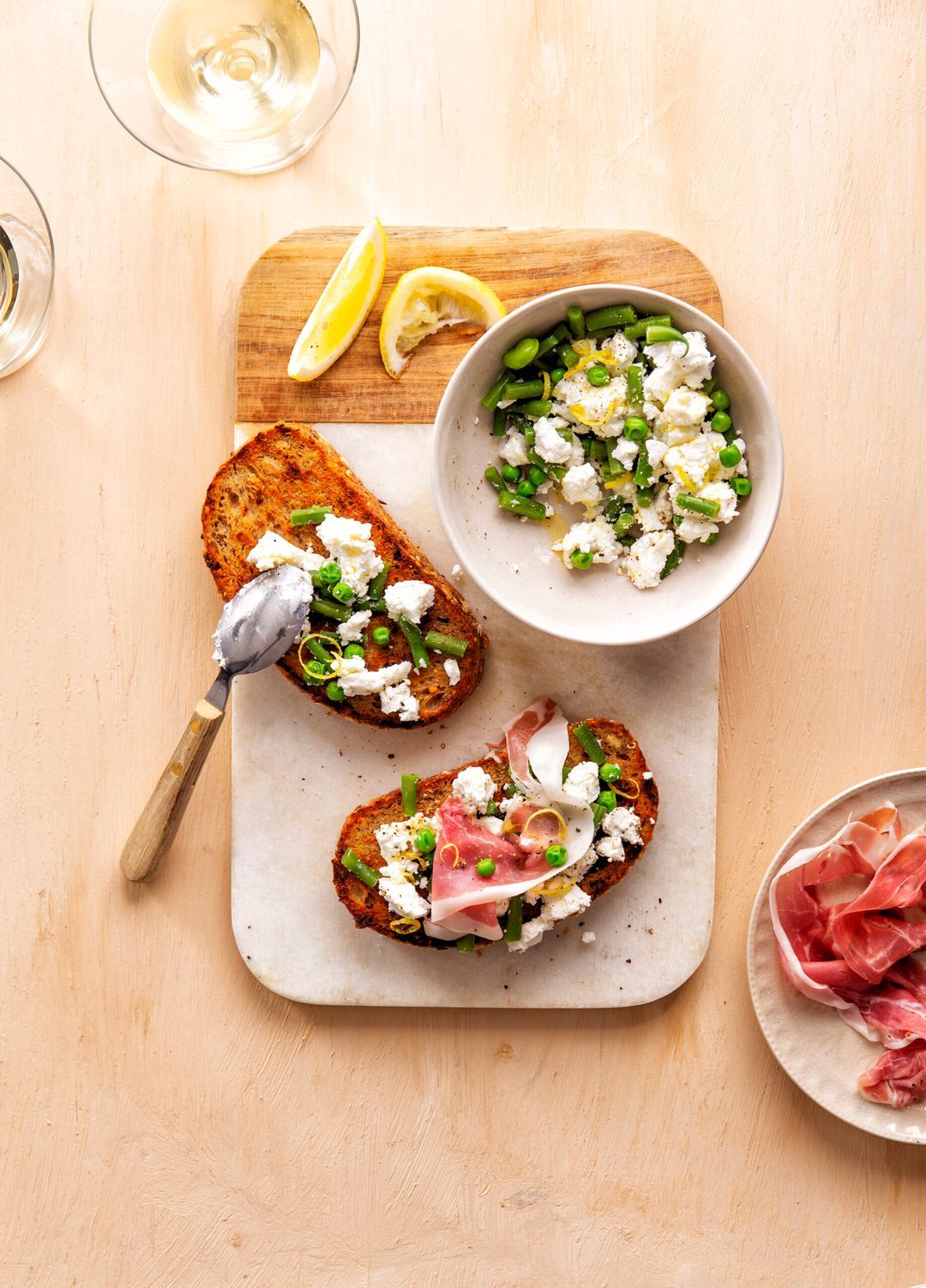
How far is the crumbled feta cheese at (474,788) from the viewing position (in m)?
2.38

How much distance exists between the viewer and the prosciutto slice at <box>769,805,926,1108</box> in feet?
8.23

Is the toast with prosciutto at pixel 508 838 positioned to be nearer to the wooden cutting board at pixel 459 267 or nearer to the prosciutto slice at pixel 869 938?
the prosciutto slice at pixel 869 938

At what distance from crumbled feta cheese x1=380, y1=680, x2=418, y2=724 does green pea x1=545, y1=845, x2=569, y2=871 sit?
452 millimetres

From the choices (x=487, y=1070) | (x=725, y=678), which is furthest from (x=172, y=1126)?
(x=725, y=678)

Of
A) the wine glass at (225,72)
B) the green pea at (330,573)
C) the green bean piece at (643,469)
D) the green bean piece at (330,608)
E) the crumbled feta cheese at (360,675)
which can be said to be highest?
the wine glass at (225,72)

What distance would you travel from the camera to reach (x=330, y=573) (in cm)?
232

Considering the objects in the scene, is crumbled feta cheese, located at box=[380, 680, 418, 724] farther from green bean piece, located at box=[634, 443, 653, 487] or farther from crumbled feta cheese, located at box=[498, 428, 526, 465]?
green bean piece, located at box=[634, 443, 653, 487]

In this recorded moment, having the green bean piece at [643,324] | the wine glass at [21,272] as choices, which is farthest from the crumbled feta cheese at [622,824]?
the wine glass at [21,272]

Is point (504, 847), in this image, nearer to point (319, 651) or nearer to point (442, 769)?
point (442, 769)

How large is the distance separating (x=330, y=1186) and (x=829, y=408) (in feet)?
8.08

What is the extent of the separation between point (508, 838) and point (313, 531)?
889 mm

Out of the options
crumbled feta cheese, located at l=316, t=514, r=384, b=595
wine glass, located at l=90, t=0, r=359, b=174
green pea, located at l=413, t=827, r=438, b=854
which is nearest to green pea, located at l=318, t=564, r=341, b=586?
crumbled feta cheese, located at l=316, t=514, r=384, b=595

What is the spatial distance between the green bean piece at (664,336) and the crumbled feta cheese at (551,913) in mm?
1299

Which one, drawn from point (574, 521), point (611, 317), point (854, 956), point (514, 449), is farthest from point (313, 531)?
point (854, 956)
